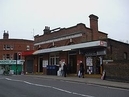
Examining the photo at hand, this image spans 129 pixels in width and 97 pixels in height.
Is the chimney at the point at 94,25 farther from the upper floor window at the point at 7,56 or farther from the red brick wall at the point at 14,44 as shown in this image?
the upper floor window at the point at 7,56

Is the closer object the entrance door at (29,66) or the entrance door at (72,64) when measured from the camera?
the entrance door at (72,64)

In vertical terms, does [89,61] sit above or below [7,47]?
below

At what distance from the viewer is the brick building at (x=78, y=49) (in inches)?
938

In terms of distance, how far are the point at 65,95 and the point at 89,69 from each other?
→ 14124mm

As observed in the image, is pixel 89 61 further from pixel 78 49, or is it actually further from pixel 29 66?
pixel 29 66

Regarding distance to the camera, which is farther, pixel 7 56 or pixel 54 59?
pixel 7 56

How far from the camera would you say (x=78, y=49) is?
26.0 metres

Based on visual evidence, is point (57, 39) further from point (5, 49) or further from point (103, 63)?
point (5, 49)

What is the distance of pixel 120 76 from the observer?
1997cm

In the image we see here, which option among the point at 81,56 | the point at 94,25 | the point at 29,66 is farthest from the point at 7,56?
the point at 81,56

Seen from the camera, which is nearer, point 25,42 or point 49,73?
point 49,73

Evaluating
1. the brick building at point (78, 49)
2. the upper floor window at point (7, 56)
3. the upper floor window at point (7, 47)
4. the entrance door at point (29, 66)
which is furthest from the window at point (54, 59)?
the upper floor window at point (7, 47)

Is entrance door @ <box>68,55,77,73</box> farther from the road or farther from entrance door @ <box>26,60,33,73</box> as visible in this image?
the road

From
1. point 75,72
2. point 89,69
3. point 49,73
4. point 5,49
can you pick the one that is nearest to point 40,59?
point 49,73
